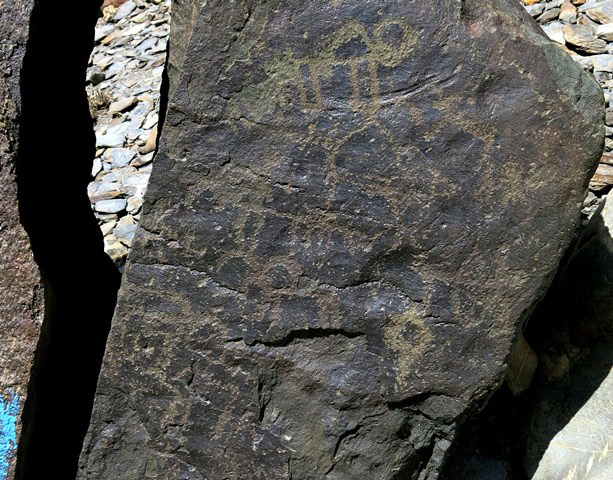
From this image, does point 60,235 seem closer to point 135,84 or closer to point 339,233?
point 339,233

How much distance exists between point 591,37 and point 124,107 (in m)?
1.71

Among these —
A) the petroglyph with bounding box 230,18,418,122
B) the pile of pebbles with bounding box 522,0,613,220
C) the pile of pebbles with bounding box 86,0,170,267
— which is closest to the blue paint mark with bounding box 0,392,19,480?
the petroglyph with bounding box 230,18,418,122

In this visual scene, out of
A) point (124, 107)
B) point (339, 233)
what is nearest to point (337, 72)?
point (339, 233)

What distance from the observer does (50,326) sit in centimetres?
173

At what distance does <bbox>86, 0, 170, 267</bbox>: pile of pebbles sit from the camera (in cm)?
298

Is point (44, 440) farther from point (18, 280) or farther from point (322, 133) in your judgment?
point (322, 133)

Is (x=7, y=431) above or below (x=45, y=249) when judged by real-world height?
below

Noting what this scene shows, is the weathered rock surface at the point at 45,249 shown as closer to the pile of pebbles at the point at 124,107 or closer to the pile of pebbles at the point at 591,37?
the pile of pebbles at the point at 124,107

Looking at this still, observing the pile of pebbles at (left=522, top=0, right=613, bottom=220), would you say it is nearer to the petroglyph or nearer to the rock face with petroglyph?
the rock face with petroglyph

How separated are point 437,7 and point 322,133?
0.28 meters

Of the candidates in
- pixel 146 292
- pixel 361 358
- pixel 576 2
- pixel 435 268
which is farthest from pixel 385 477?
pixel 576 2

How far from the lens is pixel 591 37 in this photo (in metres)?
2.65

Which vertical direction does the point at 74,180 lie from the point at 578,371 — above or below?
above

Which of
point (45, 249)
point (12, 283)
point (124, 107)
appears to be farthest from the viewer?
point (124, 107)
